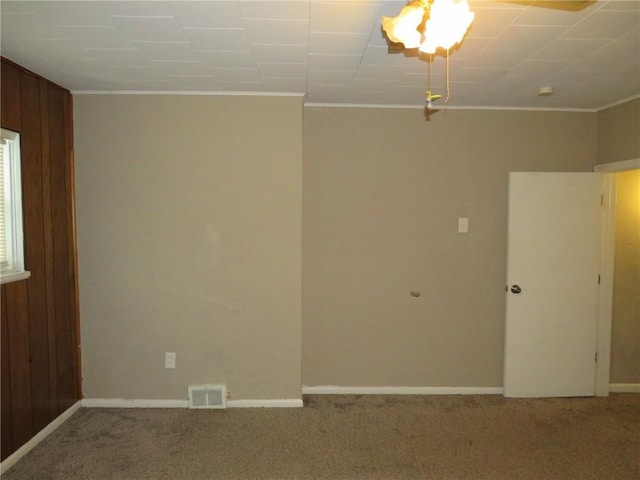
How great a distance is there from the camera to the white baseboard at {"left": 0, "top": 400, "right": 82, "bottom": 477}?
7.50ft

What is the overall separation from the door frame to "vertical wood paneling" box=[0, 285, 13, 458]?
427cm

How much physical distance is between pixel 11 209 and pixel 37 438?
1.49 meters

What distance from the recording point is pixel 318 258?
325cm

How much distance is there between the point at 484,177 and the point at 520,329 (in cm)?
A: 130

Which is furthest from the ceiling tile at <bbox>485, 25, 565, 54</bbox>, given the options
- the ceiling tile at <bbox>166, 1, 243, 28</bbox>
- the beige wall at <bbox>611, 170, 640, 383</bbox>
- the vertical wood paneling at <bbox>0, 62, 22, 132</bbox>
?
the vertical wood paneling at <bbox>0, 62, 22, 132</bbox>

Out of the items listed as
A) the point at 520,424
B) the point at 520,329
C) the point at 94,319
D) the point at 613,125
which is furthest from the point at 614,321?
the point at 94,319

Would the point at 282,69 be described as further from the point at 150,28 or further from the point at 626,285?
the point at 626,285

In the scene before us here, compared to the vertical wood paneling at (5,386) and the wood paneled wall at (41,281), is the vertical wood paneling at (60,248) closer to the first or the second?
the wood paneled wall at (41,281)

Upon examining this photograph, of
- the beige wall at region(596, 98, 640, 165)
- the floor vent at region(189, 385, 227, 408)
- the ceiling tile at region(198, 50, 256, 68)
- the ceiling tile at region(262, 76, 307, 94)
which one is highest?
the ceiling tile at region(262, 76, 307, 94)

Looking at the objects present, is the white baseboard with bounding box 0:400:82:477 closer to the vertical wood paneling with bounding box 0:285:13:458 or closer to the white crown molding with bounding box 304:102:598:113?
the vertical wood paneling with bounding box 0:285:13:458

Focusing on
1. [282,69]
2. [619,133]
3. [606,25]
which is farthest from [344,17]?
[619,133]

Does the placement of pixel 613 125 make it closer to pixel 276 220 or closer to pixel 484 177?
pixel 484 177

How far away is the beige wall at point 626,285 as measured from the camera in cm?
334

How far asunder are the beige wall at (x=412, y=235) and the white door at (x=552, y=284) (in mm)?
131
